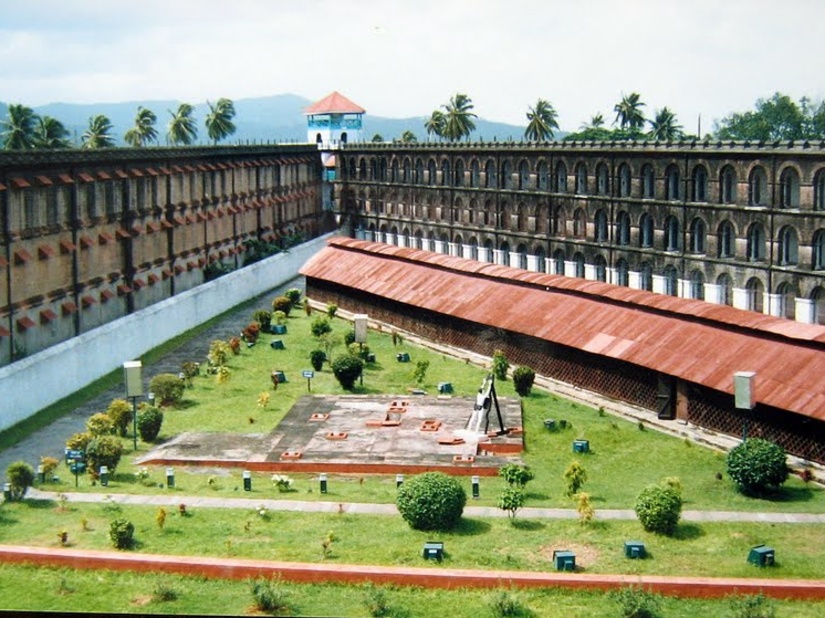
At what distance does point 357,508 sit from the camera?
35250 mm

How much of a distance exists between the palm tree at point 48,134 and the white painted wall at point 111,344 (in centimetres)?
2018

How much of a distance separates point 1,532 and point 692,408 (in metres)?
25.5

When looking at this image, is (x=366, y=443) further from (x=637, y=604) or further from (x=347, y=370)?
(x=637, y=604)

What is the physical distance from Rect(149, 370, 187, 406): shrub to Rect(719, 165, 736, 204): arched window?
29.8 meters

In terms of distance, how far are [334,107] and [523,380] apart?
229 ft

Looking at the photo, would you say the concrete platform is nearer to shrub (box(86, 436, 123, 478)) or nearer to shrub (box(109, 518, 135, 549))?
shrub (box(86, 436, 123, 478))

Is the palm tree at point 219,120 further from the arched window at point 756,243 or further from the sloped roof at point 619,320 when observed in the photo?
the arched window at point 756,243

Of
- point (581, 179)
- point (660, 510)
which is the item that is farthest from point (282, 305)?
point (660, 510)

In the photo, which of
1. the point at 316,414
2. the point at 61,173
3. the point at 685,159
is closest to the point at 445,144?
the point at 685,159

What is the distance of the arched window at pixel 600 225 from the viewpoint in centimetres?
7200

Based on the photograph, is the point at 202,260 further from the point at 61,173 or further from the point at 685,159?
the point at 685,159

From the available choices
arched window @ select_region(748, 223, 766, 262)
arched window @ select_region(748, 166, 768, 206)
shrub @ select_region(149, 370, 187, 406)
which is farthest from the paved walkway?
arched window @ select_region(748, 166, 768, 206)

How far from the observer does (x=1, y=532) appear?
32.9m

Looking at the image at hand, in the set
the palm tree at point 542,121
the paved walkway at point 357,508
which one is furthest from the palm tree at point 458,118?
the paved walkway at point 357,508
